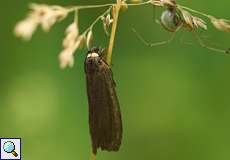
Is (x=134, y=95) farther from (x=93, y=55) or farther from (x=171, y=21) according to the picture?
(x=171, y=21)

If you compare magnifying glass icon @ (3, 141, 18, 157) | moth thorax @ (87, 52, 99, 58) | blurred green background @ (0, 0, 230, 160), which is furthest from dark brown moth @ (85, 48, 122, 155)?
blurred green background @ (0, 0, 230, 160)

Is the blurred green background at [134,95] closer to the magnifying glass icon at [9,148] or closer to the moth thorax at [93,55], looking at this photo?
the magnifying glass icon at [9,148]

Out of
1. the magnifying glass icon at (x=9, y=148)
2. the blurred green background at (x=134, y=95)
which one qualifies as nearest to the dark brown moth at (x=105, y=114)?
the magnifying glass icon at (x=9, y=148)

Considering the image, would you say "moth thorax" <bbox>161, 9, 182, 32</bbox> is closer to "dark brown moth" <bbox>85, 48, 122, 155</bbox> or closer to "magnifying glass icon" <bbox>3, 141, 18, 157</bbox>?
"dark brown moth" <bbox>85, 48, 122, 155</bbox>

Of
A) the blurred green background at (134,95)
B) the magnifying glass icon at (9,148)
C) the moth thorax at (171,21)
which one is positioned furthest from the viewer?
the blurred green background at (134,95)

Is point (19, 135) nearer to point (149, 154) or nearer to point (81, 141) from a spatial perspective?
point (81, 141)
